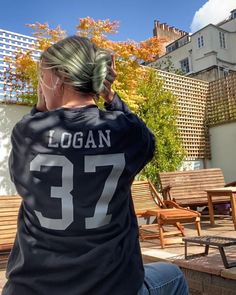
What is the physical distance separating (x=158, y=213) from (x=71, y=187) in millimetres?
3690

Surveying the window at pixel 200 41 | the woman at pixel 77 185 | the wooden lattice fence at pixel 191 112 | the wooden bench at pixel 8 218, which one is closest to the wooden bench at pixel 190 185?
the wooden bench at pixel 8 218

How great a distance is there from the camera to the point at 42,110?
41.6 inches

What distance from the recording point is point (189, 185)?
677 cm

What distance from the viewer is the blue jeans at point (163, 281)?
0.99 meters

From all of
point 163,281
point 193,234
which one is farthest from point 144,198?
point 163,281

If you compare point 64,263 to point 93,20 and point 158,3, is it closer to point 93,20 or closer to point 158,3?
point 93,20

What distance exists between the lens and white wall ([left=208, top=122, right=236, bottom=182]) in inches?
403

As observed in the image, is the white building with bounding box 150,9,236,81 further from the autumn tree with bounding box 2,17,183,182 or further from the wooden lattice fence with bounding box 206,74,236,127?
the autumn tree with bounding box 2,17,183,182

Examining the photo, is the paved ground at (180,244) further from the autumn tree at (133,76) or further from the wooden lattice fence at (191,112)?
the wooden lattice fence at (191,112)

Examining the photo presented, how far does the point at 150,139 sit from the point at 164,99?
8.18 metres

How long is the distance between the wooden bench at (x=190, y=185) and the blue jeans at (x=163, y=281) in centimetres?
502

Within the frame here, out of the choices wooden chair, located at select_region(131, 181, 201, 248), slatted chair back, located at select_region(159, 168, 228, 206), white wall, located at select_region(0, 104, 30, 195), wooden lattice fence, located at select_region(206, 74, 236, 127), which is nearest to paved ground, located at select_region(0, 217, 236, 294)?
wooden chair, located at select_region(131, 181, 201, 248)

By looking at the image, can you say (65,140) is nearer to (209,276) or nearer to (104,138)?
(104,138)

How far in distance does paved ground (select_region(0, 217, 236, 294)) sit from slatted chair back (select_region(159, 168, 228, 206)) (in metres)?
0.40
